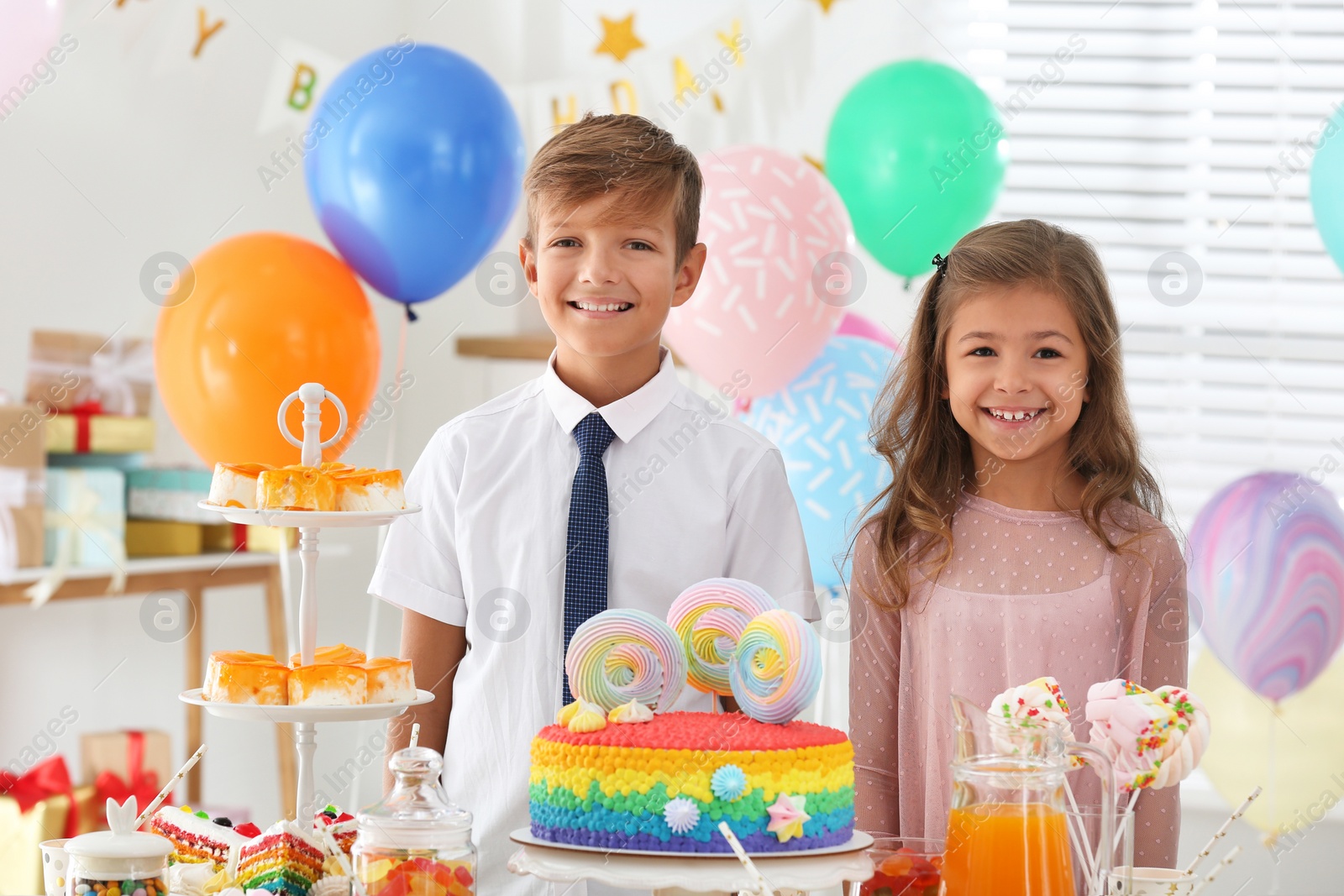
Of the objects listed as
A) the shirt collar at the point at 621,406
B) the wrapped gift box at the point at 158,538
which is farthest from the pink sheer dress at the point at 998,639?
the wrapped gift box at the point at 158,538

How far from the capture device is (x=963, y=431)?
1656 mm

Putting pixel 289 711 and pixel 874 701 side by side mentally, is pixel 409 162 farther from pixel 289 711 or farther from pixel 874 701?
pixel 289 711

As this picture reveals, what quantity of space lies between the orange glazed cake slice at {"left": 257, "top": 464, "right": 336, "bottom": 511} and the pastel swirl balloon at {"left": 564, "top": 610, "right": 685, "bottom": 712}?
→ 0.90ft

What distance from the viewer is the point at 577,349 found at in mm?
1562

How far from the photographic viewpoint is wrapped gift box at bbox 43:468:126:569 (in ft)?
9.13

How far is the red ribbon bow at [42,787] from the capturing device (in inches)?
106

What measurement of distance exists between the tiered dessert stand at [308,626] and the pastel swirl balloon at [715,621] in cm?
27

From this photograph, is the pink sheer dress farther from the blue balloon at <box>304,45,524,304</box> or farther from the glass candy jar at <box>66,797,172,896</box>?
the blue balloon at <box>304,45,524,304</box>

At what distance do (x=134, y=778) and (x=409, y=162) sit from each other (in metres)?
1.64

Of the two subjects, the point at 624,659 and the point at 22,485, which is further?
the point at 22,485

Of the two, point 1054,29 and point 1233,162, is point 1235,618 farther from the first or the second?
point 1054,29

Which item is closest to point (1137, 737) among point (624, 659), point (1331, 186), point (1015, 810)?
point (1015, 810)

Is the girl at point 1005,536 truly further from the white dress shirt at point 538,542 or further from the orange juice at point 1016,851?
the orange juice at point 1016,851

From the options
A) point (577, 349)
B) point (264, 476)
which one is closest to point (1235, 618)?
point (577, 349)
